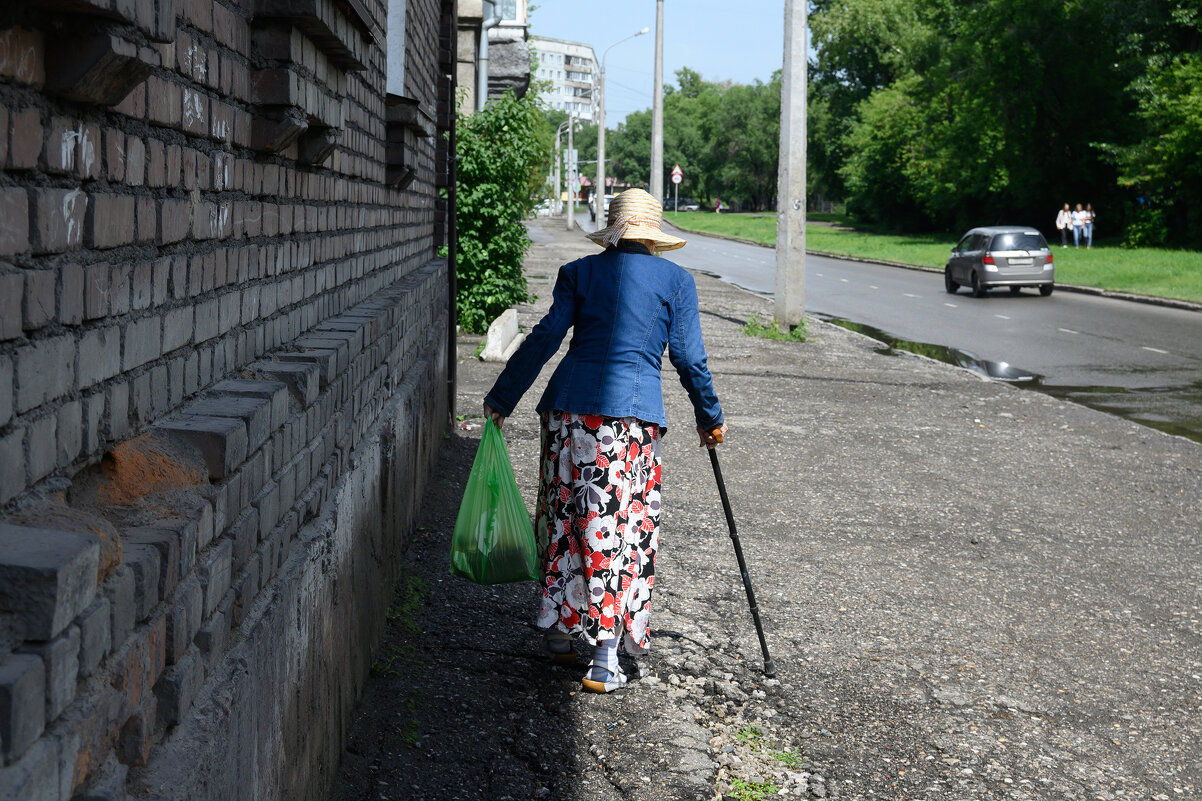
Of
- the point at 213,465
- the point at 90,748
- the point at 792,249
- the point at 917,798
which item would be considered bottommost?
the point at 917,798

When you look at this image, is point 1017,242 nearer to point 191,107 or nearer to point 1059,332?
point 1059,332

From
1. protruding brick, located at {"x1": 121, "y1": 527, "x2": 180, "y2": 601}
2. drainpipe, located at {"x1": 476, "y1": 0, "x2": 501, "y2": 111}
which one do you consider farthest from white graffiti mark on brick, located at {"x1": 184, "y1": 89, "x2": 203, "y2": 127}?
drainpipe, located at {"x1": 476, "y1": 0, "x2": 501, "y2": 111}

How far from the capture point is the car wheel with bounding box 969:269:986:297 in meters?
25.8

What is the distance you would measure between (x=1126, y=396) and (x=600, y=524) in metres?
9.65

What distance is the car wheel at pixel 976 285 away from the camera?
25848 millimetres

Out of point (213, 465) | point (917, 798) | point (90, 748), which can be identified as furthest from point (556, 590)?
point (90, 748)

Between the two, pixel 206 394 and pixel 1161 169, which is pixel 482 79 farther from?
pixel 1161 169

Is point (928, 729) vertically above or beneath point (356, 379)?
beneath

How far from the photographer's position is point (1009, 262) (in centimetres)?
2569

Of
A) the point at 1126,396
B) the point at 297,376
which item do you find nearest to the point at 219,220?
the point at 297,376

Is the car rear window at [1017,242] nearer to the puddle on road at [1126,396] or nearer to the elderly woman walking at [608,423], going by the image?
the puddle on road at [1126,396]

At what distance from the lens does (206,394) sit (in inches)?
98.0

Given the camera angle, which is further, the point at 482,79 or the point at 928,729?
the point at 482,79

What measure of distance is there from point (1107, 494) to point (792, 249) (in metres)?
9.21
